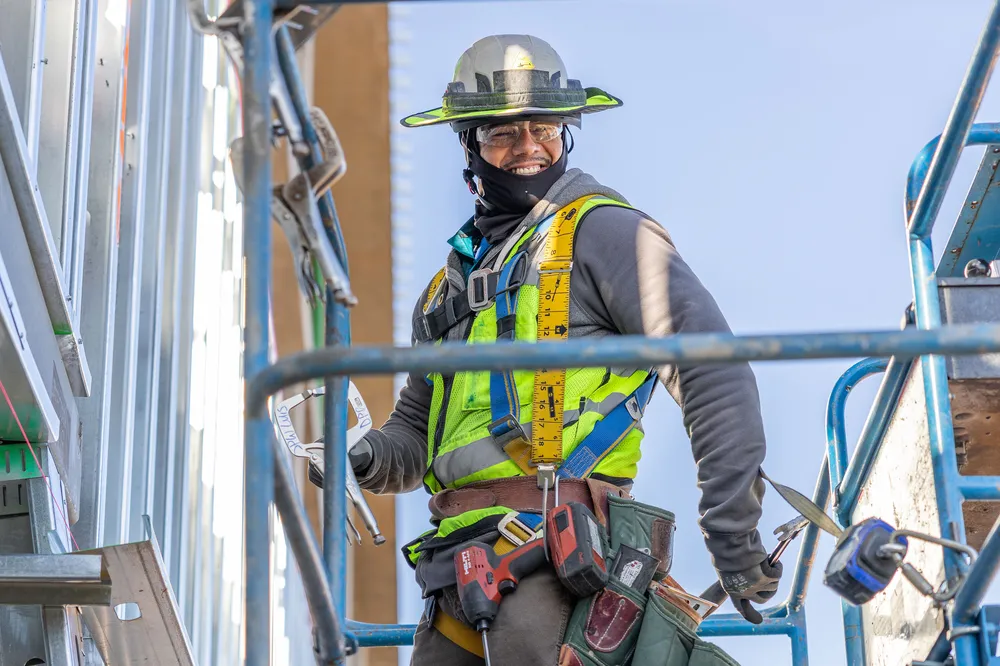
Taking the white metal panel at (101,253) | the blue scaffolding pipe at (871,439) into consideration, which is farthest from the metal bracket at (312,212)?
the white metal panel at (101,253)

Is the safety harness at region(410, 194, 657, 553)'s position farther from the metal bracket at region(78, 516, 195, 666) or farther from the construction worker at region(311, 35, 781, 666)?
the metal bracket at region(78, 516, 195, 666)

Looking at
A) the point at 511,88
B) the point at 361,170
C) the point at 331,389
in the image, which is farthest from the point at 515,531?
the point at 361,170

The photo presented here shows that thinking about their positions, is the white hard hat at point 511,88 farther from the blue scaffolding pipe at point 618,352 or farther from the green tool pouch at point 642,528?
the blue scaffolding pipe at point 618,352

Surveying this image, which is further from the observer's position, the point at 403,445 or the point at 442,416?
the point at 403,445

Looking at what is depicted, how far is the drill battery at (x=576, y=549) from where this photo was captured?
3676 millimetres

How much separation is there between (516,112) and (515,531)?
4.09 feet

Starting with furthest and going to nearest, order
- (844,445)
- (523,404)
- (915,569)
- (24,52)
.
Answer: (844,445)
(24,52)
(523,404)
(915,569)

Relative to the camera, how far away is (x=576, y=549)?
3680mm

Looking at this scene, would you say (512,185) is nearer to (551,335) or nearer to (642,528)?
(551,335)

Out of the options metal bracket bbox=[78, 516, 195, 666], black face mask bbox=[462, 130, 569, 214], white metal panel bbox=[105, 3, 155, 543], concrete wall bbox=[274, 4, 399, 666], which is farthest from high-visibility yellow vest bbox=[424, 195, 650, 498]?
concrete wall bbox=[274, 4, 399, 666]

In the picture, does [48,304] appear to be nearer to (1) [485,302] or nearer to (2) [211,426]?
(1) [485,302]

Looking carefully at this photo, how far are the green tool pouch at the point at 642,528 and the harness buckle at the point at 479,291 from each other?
0.62 m

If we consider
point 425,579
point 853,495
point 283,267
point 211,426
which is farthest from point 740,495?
point 283,267

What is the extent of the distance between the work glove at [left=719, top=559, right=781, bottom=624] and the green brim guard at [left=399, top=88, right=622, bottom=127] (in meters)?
1.41
